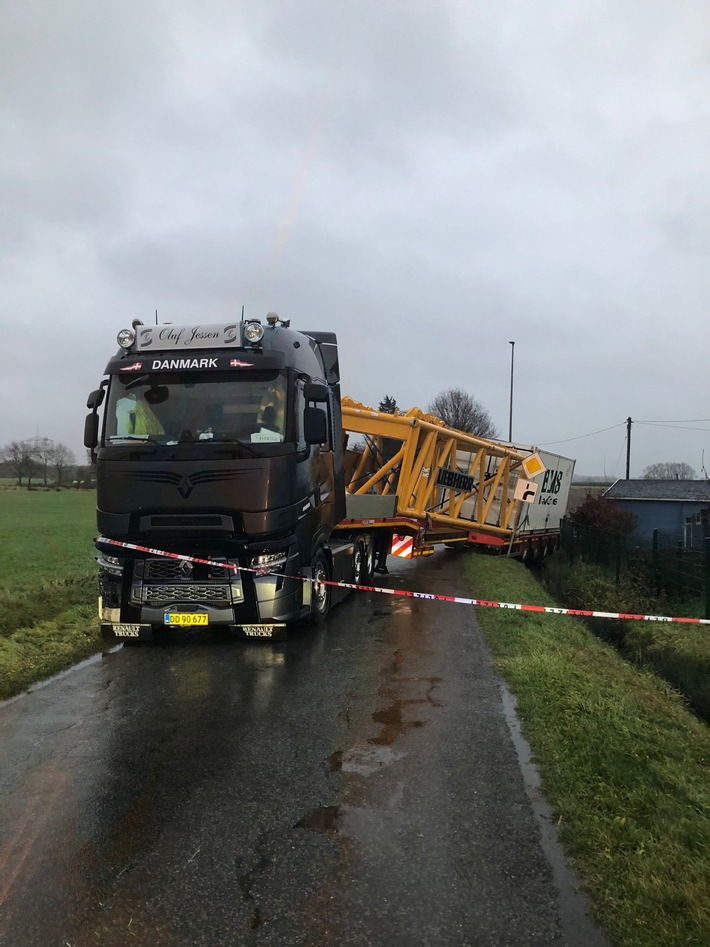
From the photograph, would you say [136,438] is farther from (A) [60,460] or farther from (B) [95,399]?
(A) [60,460]

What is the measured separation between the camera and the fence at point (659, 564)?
47.6 feet

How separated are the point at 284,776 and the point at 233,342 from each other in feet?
16.7

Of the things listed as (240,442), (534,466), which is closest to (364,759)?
(240,442)

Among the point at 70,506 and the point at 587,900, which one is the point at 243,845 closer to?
the point at 587,900

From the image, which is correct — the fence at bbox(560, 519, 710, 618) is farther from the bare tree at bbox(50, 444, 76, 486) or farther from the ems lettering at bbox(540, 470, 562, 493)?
the bare tree at bbox(50, 444, 76, 486)

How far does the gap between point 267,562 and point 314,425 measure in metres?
1.74

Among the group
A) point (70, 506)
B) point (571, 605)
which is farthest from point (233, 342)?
point (70, 506)

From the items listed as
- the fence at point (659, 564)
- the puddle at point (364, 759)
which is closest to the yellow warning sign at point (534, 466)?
the fence at point (659, 564)

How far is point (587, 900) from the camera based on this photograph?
10.6 feet

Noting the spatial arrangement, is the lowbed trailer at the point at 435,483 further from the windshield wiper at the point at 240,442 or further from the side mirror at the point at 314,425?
the windshield wiper at the point at 240,442

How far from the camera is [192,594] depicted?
784cm

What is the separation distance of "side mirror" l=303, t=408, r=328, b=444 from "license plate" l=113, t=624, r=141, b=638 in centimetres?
289

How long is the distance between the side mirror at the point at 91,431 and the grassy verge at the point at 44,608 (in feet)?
7.84

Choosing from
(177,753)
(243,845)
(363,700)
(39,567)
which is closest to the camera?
(243,845)
